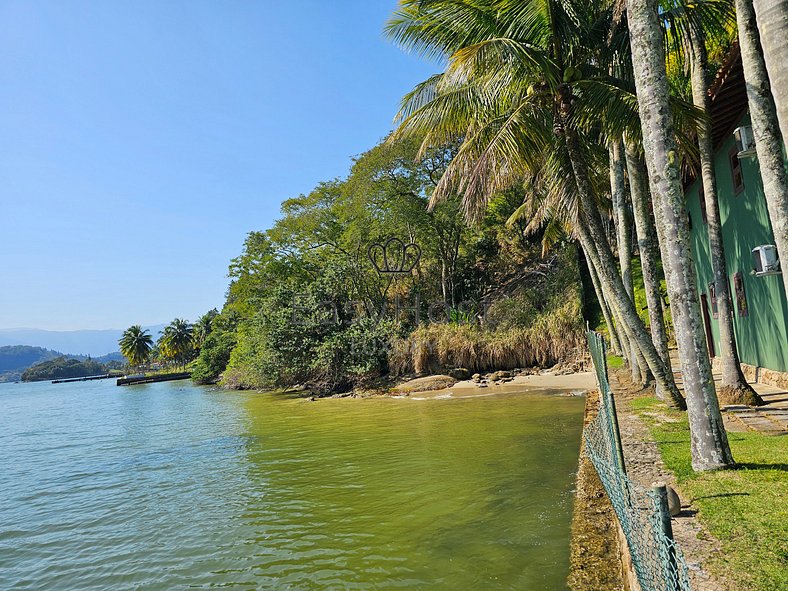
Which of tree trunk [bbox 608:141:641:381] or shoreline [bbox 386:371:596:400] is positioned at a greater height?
tree trunk [bbox 608:141:641:381]

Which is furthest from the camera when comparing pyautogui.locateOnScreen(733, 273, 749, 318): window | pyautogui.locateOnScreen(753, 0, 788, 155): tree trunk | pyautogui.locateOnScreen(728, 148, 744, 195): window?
pyautogui.locateOnScreen(733, 273, 749, 318): window

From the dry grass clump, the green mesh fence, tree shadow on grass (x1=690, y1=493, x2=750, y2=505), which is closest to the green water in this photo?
the green mesh fence

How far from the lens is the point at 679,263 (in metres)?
5.37

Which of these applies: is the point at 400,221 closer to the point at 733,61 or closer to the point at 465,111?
the point at 465,111

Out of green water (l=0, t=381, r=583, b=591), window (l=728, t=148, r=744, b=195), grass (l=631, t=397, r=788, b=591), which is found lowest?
green water (l=0, t=381, r=583, b=591)

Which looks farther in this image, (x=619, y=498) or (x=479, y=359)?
A: (x=479, y=359)

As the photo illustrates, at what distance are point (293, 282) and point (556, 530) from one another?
27.0 metres

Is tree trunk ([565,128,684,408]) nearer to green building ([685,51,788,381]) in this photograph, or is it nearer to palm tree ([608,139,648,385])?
green building ([685,51,788,381])

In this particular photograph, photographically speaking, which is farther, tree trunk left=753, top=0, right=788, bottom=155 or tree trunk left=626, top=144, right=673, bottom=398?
tree trunk left=626, top=144, right=673, bottom=398

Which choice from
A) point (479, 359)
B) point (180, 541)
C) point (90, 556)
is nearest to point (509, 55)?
point (180, 541)

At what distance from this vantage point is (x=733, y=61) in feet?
25.9

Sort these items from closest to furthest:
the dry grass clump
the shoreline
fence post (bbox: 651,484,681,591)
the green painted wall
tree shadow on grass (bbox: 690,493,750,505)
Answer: fence post (bbox: 651,484,681,591)
tree shadow on grass (bbox: 690,493,750,505)
the green painted wall
the shoreline
the dry grass clump

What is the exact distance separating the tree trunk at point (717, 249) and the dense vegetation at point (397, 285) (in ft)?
44.1

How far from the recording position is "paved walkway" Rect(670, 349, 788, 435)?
6.81m
